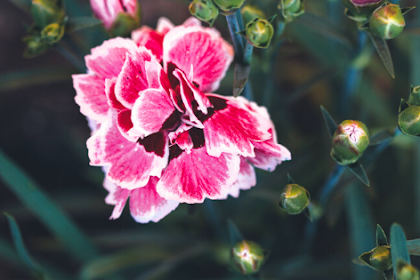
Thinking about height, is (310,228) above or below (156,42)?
below

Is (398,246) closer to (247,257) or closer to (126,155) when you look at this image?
(247,257)

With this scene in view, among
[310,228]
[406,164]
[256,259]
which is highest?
[256,259]

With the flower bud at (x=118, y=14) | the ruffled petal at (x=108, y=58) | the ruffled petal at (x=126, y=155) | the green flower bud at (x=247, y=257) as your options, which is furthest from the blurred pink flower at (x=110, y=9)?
the green flower bud at (x=247, y=257)

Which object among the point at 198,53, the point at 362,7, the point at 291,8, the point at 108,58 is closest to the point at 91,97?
the point at 108,58

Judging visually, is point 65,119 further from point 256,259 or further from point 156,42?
point 256,259

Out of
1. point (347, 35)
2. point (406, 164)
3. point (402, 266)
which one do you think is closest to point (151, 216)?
point (402, 266)

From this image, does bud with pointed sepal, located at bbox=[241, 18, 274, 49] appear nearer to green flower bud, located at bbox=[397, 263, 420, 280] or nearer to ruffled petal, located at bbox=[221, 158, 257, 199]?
ruffled petal, located at bbox=[221, 158, 257, 199]

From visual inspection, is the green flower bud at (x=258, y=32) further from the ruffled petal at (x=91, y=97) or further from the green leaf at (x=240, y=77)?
the ruffled petal at (x=91, y=97)
